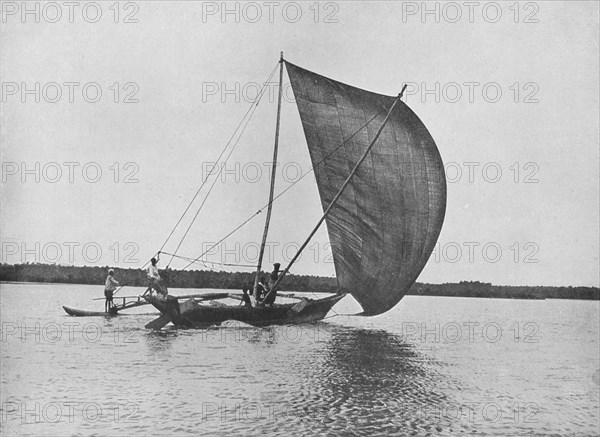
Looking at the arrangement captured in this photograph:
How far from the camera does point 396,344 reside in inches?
923

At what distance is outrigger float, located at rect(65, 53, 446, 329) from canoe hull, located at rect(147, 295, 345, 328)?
0.16 ft

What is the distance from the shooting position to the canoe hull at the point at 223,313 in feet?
70.6

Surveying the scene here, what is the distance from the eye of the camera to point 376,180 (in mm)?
24578

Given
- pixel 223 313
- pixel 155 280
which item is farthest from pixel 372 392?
pixel 155 280

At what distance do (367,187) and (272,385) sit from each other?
39.6 ft

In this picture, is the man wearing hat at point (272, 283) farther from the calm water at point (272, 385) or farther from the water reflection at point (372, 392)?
the water reflection at point (372, 392)

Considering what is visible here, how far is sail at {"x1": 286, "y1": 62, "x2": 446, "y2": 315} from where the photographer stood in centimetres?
2405

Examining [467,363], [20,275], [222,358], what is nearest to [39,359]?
[222,358]

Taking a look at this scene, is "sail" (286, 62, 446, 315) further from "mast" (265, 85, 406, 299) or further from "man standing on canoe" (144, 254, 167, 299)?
"man standing on canoe" (144, 254, 167, 299)

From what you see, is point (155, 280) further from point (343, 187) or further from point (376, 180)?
point (376, 180)

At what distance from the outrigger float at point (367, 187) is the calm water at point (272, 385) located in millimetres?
2608

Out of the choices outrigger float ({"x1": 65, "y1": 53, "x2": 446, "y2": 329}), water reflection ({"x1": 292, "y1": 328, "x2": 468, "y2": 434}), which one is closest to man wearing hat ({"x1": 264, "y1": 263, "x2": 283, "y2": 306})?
outrigger float ({"x1": 65, "y1": 53, "x2": 446, "y2": 329})

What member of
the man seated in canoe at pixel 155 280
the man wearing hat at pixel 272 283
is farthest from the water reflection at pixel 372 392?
the man seated in canoe at pixel 155 280

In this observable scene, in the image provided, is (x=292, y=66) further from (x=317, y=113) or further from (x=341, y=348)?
(x=341, y=348)
